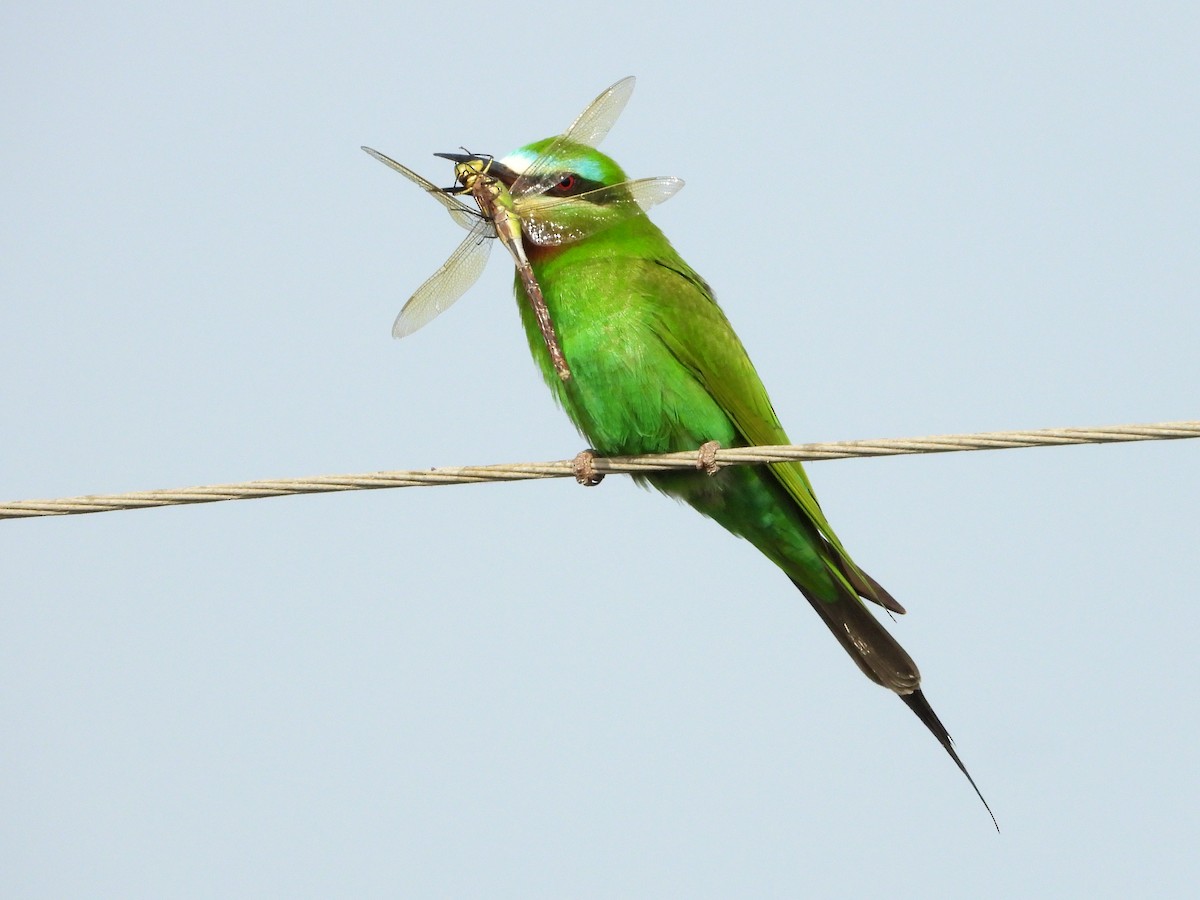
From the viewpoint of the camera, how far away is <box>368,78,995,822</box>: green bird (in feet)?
16.6

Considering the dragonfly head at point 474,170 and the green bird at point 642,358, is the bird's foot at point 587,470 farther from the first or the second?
the dragonfly head at point 474,170

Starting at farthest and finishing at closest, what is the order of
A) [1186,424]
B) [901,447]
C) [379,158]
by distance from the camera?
[379,158]
[901,447]
[1186,424]

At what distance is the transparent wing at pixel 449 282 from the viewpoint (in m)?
5.09

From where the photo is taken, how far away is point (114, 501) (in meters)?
3.62

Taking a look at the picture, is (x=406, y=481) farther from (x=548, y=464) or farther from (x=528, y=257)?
(x=528, y=257)

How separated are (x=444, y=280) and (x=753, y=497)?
1.43 meters

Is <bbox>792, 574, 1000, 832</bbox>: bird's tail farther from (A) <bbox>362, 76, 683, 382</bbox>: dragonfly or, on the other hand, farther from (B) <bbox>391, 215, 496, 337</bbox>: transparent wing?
(B) <bbox>391, 215, 496, 337</bbox>: transparent wing

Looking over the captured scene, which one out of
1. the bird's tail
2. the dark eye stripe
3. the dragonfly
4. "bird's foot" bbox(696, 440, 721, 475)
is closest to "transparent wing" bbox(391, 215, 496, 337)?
the dragonfly

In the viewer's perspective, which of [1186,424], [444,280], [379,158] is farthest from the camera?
[444,280]

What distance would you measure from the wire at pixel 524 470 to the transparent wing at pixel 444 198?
1390mm

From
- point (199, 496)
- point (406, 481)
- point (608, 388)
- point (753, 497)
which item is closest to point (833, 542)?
point (753, 497)

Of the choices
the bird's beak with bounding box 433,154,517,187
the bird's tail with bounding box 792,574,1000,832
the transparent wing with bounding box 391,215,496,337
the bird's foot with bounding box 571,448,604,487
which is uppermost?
the bird's beak with bounding box 433,154,517,187

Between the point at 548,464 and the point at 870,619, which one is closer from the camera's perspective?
the point at 548,464

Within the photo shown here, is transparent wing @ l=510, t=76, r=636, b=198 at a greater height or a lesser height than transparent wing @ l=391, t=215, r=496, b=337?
greater
